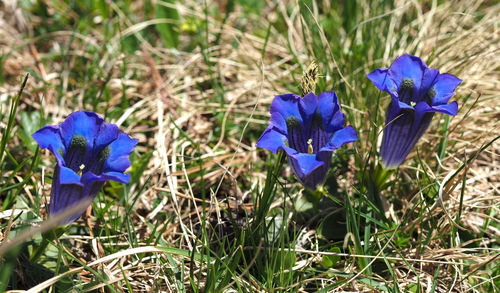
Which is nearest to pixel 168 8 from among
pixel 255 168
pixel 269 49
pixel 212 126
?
pixel 269 49

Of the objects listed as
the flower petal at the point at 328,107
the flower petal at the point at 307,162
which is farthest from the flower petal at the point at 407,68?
the flower petal at the point at 307,162

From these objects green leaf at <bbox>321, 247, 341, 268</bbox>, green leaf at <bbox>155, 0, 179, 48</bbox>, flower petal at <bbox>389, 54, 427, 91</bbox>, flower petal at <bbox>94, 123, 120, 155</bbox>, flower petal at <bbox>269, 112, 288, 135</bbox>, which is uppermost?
green leaf at <bbox>155, 0, 179, 48</bbox>

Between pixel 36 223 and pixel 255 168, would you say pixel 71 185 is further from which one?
pixel 255 168

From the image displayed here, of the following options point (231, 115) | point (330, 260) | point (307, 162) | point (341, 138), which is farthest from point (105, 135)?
point (231, 115)

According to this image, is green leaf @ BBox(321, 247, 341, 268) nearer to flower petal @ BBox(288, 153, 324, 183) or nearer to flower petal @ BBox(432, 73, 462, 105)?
flower petal @ BBox(288, 153, 324, 183)

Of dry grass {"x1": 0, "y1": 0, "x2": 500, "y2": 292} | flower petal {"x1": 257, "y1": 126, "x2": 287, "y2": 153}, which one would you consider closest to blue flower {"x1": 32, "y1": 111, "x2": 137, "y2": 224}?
dry grass {"x1": 0, "y1": 0, "x2": 500, "y2": 292}
